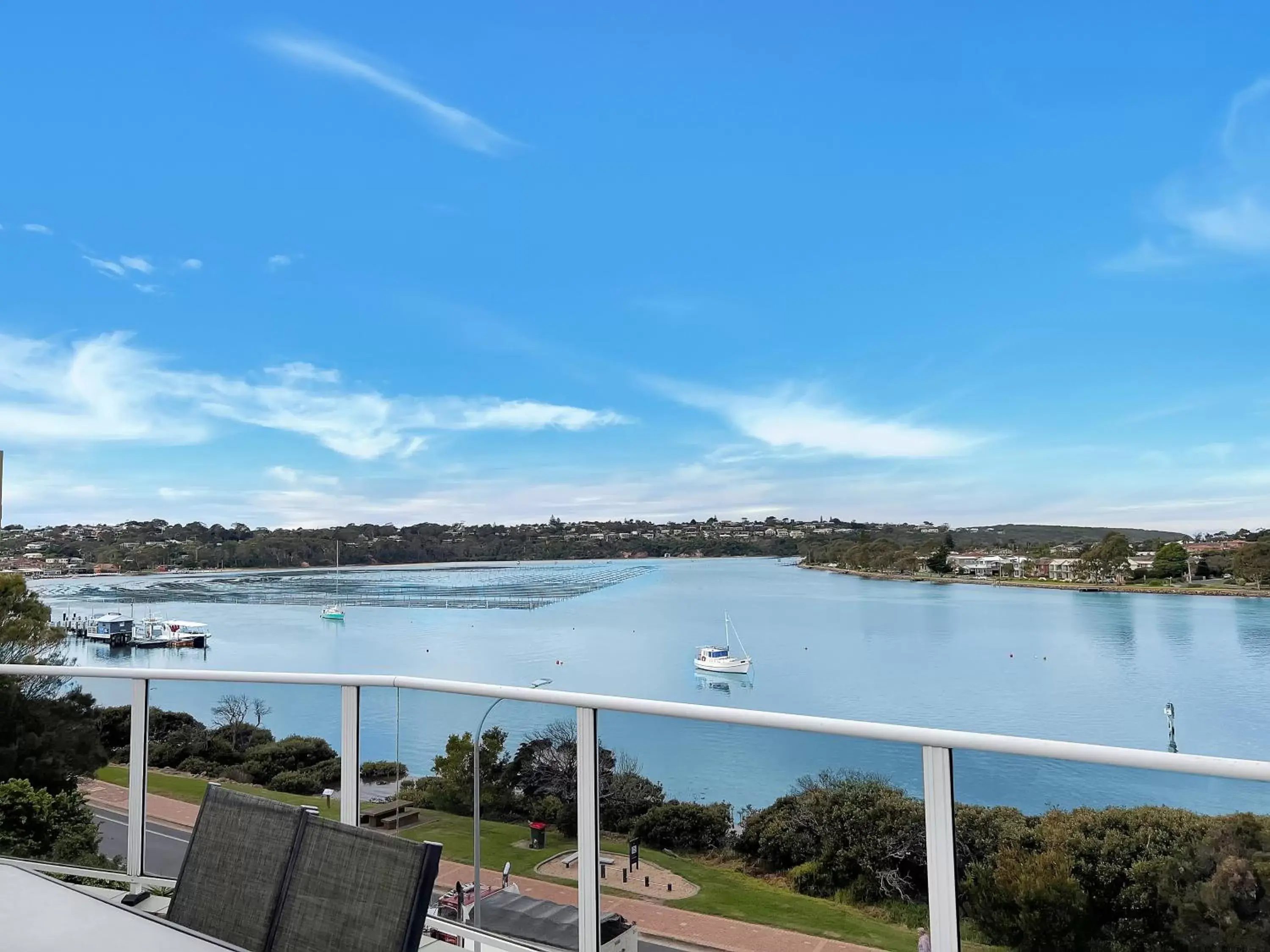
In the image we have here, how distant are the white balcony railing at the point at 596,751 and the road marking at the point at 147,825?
0.11 ft

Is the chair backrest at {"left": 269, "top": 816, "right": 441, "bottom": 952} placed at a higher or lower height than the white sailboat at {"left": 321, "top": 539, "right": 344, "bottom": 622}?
higher

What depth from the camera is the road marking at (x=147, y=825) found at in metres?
2.56

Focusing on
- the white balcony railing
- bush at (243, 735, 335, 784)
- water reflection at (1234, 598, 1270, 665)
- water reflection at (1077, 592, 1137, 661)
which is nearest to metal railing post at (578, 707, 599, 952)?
the white balcony railing

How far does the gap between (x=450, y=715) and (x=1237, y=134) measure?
241 feet

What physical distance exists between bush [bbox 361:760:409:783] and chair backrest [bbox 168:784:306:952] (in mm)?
746

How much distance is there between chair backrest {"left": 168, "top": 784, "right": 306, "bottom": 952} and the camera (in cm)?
147

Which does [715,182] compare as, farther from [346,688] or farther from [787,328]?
[346,688]

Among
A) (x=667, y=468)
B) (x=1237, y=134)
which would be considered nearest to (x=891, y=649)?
(x=667, y=468)

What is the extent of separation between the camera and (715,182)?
182 feet

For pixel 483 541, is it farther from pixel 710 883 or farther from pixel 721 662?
pixel 710 883

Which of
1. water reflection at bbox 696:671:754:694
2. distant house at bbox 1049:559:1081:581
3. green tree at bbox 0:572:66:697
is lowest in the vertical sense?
water reflection at bbox 696:671:754:694

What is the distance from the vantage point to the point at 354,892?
1334mm

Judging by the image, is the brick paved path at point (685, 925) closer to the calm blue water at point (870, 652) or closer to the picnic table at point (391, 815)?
the picnic table at point (391, 815)

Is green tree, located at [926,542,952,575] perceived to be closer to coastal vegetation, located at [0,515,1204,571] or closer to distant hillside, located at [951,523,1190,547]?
coastal vegetation, located at [0,515,1204,571]
